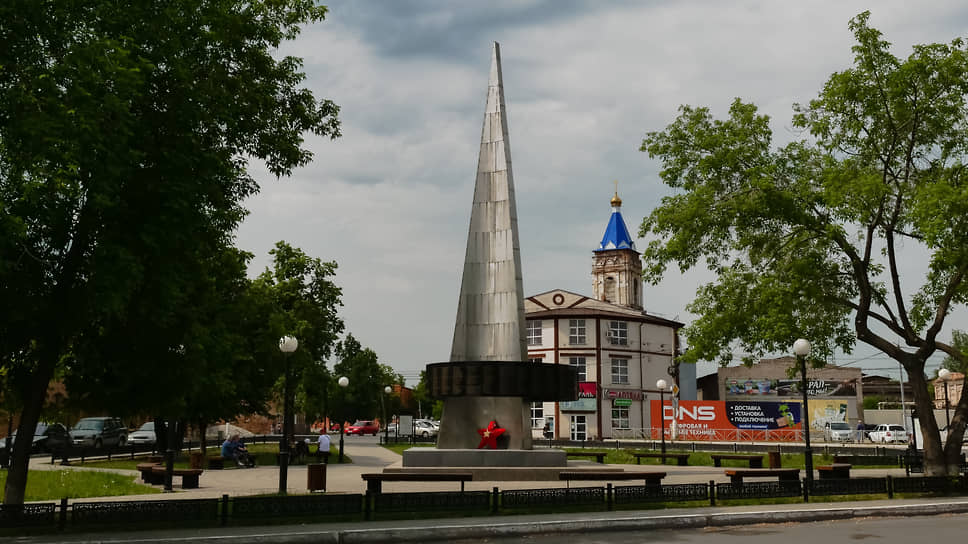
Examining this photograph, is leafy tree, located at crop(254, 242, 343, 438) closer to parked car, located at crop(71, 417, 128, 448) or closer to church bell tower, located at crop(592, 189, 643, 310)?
parked car, located at crop(71, 417, 128, 448)

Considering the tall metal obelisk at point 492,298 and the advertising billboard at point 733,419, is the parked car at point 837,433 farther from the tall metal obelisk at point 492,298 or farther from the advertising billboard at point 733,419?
the tall metal obelisk at point 492,298

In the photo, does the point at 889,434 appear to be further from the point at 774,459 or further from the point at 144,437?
the point at 144,437

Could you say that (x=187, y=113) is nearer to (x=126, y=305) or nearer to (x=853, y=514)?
(x=126, y=305)

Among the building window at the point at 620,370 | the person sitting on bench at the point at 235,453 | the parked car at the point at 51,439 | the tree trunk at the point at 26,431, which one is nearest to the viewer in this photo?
the tree trunk at the point at 26,431

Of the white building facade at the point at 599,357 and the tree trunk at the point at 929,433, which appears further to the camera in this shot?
the white building facade at the point at 599,357

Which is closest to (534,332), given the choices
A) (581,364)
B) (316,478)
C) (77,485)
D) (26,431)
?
(581,364)

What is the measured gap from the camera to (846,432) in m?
53.4

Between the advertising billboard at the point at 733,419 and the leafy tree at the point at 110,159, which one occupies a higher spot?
the leafy tree at the point at 110,159

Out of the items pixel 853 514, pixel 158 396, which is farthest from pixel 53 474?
pixel 853 514

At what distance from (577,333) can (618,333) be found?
12.0ft

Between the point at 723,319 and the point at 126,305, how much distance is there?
15.3m

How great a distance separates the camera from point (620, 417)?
67.6 m

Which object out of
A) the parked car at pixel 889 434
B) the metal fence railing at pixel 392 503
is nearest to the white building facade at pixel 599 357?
the parked car at pixel 889 434

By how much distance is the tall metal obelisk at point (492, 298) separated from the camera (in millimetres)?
23422
